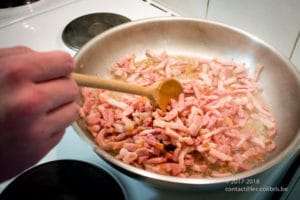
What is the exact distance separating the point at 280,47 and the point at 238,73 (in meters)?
0.15

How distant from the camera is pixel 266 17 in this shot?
0.99 m

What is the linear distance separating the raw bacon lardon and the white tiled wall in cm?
11

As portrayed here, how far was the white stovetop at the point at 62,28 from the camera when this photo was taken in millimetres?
689

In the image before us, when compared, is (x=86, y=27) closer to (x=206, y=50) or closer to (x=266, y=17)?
(x=206, y=50)

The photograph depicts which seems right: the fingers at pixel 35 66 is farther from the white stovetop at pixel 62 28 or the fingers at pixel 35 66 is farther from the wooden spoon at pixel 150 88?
the white stovetop at pixel 62 28

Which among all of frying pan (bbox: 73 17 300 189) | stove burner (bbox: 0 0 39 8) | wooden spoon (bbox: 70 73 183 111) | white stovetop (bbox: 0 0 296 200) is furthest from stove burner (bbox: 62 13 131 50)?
wooden spoon (bbox: 70 73 183 111)

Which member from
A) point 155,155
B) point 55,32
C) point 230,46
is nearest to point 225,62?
point 230,46

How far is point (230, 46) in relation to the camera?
105 centimetres

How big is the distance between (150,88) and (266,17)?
46cm

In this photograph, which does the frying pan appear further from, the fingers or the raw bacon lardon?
the fingers

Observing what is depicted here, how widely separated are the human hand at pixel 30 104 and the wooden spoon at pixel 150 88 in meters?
0.14

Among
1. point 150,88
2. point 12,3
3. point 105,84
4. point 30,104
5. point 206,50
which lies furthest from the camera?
point 12,3

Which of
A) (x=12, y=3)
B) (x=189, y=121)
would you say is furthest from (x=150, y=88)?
(x=12, y=3)

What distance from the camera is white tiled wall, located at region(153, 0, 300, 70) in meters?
0.93
